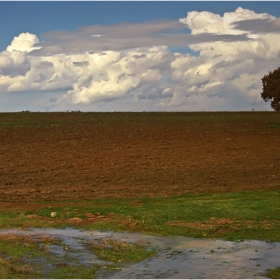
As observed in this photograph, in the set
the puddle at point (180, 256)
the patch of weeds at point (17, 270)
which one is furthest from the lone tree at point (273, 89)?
the patch of weeds at point (17, 270)

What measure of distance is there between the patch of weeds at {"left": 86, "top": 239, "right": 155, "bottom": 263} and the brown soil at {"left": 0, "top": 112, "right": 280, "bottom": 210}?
7175 millimetres

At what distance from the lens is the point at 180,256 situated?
39.9ft

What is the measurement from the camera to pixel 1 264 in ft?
34.5

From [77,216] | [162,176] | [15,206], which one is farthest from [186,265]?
[162,176]

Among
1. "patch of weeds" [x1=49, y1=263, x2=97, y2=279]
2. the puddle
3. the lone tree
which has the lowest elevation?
the puddle

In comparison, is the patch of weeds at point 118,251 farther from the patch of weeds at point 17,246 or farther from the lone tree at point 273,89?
the lone tree at point 273,89

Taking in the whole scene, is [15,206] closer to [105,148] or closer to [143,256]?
[143,256]

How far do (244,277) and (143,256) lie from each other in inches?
99.8

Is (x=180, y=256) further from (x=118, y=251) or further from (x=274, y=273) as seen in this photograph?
(x=274, y=273)

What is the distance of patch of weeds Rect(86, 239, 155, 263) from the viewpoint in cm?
1188

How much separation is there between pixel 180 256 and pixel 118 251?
1387 millimetres

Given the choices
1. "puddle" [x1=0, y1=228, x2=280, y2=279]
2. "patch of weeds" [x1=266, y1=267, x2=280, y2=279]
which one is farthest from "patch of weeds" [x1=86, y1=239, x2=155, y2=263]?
"patch of weeds" [x1=266, y1=267, x2=280, y2=279]

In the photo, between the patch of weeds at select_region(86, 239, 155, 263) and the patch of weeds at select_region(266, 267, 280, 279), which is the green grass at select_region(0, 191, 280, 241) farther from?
the patch of weeds at select_region(266, 267, 280, 279)

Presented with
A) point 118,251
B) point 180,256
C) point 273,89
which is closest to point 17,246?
point 118,251
